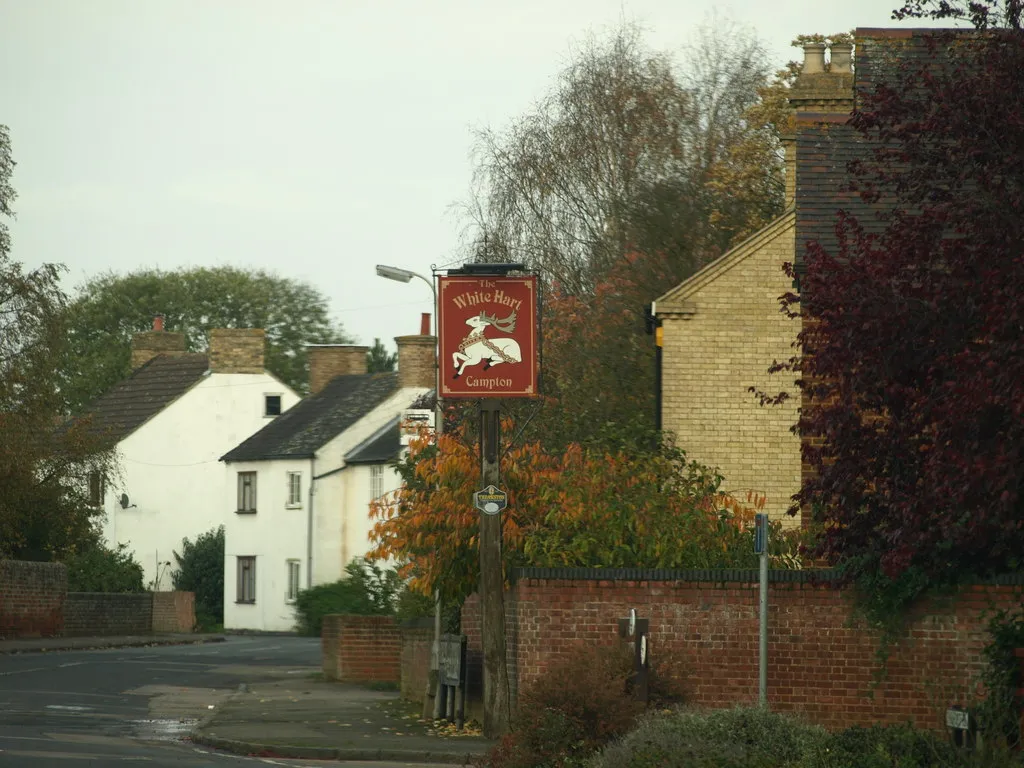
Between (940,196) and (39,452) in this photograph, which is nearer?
(940,196)

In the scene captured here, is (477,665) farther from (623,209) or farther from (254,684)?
(623,209)

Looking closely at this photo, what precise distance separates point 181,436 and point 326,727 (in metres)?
46.7

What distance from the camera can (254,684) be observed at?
30516 millimetres

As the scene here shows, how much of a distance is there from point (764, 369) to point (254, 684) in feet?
37.0

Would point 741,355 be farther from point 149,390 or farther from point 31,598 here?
point 149,390

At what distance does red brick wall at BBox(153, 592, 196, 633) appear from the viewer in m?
55.0

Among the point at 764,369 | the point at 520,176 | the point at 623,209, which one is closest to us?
the point at 764,369

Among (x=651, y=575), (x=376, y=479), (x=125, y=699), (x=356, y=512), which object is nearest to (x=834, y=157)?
(x=651, y=575)

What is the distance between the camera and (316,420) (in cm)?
6209

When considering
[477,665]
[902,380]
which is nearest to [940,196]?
[902,380]

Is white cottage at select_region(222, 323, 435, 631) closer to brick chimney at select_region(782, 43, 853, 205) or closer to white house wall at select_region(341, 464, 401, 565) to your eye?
white house wall at select_region(341, 464, 401, 565)

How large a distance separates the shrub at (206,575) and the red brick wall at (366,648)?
33175 millimetres

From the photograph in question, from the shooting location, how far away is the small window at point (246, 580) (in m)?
60.8

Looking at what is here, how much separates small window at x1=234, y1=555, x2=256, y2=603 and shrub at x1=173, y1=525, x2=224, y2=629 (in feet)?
6.78
